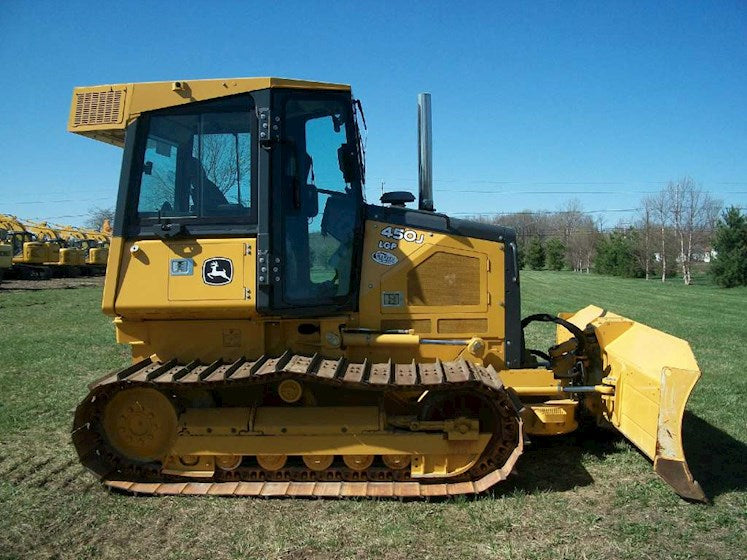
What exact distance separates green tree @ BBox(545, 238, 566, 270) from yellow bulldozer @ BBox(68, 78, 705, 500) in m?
58.3

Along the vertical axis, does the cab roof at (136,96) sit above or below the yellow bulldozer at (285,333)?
above

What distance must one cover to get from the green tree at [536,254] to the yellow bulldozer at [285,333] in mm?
58779

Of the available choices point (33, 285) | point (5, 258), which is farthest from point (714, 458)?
point (5, 258)

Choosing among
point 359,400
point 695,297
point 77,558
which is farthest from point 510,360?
point 695,297

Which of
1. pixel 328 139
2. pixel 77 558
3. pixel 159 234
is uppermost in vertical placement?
pixel 328 139

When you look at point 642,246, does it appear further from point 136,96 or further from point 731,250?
point 136,96

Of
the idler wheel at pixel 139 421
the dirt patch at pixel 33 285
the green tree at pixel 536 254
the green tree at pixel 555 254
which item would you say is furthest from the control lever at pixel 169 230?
the green tree at pixel 536 254

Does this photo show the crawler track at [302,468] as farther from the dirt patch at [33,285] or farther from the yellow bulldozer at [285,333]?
the dirt patch at [33,285]

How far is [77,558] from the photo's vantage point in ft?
12.3

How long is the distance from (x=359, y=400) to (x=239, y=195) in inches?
75.3

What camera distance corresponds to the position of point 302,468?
477cm

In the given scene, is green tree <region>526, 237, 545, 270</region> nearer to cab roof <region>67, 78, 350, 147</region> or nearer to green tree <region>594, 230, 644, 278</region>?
green tree <region>594, 230, 644, 278</region>

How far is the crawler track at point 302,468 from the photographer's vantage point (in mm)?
4418

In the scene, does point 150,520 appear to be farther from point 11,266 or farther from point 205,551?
point 11,266
